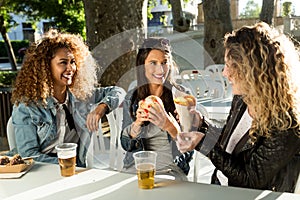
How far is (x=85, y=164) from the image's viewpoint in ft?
7.82

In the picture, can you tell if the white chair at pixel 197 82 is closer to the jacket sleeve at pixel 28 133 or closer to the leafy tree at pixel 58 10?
the jacket sleeve at pixel 28 133

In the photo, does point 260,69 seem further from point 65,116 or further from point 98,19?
point 98,19

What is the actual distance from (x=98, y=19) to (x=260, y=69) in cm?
385

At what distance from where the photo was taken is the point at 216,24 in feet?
31.0

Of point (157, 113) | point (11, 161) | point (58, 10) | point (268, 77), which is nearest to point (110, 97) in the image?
point (157, 113)

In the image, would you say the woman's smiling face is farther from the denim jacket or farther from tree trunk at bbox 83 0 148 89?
tree trunk at bbox 83 0 148 89

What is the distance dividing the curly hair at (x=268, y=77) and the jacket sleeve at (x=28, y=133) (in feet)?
3.51

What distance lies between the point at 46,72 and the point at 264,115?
1.30m

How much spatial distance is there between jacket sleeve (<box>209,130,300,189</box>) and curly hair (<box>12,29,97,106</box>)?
110 cm

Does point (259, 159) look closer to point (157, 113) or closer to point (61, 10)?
point (157, 113)

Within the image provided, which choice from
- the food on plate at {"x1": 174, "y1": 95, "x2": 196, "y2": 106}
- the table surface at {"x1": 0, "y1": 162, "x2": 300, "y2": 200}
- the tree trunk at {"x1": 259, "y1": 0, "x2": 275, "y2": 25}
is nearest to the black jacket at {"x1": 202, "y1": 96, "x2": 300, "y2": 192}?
the table surface at {"x1": 0, "y1": 162, "x2": 300, "y2": 200}

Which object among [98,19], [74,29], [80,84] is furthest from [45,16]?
[80,84]

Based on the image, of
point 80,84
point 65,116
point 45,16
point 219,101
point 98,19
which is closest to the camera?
point 65,116

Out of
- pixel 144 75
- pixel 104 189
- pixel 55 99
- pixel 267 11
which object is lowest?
pixel 104 189
